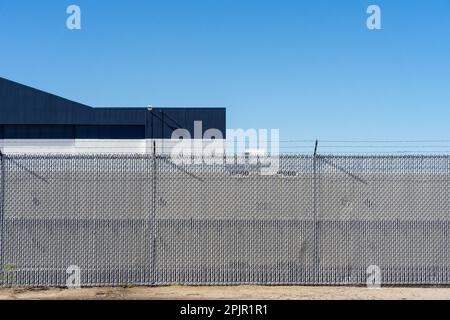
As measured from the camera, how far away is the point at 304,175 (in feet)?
34.6

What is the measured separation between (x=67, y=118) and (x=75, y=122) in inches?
19.3

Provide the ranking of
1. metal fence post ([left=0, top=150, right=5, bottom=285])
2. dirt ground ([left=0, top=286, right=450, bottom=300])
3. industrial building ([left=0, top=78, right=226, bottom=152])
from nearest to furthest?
dirt ground ([left=0, top=286, right=450, bottom=300]) < metal fence post ([left=0, top=150, right=5, bottom=285]) < industrial building ([left=0, top=78, right=226, bottom=152])

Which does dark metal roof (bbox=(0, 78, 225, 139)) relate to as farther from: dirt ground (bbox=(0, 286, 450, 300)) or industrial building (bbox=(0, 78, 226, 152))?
dirt ground (bbox=(0, 286, 450, 300))

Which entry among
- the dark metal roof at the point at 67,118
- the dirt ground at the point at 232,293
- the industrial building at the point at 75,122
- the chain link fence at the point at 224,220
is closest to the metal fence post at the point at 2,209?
the chain link fence at the point at 224,220

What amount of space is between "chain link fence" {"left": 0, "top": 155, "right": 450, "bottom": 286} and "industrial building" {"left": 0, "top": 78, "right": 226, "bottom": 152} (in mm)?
24375

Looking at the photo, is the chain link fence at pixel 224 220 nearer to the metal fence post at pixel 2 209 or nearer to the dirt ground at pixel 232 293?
the metal fence post at pixel 2 209

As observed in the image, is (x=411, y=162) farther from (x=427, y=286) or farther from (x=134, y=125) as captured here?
(x=134, y=125)

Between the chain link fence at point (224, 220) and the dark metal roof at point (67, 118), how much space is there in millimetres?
25523

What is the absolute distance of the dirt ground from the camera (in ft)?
31.7

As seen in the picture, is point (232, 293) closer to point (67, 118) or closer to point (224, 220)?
point (224, 220)

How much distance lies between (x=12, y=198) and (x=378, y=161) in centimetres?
591

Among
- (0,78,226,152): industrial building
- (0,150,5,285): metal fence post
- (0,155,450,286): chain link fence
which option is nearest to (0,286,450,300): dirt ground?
(0,155,450,286): chain link fence

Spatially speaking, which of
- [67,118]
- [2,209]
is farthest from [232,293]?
[67,118]
